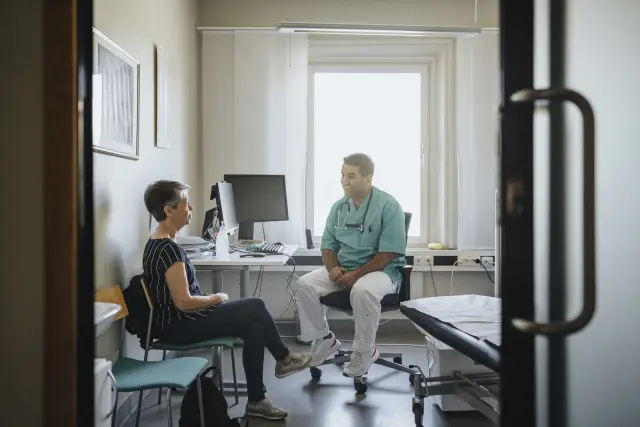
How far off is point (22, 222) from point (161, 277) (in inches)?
49.2

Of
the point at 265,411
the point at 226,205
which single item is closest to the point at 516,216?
the point at 265,411

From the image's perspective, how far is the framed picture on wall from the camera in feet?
7.95

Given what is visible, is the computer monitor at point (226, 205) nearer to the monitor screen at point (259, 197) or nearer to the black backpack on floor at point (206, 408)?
the monitor screen at point (259, 197)

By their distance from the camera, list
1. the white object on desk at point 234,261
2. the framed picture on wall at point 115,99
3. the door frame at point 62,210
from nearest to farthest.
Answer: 1. the door frame at point 62,210
2. the framed picture on wall at point 115,99
3. the white object on desk at point 234,261

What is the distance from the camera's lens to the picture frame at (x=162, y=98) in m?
3.35

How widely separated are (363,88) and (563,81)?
3552mm

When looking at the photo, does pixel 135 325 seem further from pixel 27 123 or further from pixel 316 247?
pixel 316 247

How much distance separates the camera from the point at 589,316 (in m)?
1.13

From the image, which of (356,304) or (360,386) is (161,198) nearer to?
(356,304)

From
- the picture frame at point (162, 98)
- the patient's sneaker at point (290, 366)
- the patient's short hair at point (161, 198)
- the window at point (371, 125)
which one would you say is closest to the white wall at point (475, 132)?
the window at point (371, 125)

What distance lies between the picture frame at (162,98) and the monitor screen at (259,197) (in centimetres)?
60

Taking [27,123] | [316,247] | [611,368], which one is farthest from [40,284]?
[316,247]

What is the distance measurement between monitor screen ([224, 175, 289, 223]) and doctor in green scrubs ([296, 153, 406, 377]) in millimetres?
651

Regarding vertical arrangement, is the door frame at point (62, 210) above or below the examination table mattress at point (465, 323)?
above
